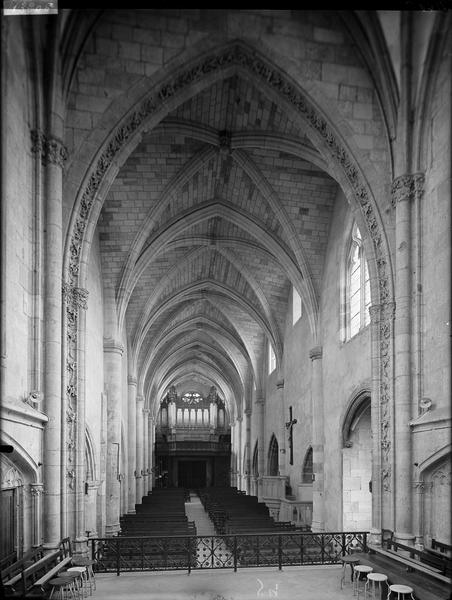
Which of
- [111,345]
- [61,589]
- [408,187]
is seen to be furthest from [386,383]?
[111,345]

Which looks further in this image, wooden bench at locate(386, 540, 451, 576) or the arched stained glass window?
the arched stained glass window

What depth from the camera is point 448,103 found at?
11586 mm

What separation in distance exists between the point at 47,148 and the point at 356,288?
9.93m

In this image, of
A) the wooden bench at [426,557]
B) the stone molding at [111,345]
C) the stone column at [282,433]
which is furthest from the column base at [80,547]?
the stone column at [282,433]

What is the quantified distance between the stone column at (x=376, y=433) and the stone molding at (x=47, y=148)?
7.28m

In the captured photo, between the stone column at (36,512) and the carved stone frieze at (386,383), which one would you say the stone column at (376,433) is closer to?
the carved stone frieze at (386,383)

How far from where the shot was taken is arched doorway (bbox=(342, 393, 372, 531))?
18.1 meters

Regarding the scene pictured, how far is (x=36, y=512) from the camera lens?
11172 millimetres

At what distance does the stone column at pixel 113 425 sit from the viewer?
803 inches

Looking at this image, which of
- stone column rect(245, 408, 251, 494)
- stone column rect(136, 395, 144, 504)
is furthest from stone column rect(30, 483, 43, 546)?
stone column rect(245, 408, 251, 494)

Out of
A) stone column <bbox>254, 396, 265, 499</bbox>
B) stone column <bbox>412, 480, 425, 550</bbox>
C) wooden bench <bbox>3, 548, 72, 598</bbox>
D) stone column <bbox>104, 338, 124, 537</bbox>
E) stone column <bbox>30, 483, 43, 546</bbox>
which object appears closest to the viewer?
wooden bench <bbox>3, 548, 72, 598</bbox>

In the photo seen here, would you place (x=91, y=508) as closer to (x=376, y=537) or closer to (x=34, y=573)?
(x=34, y=573)

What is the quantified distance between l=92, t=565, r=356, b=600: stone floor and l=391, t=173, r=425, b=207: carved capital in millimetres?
7745

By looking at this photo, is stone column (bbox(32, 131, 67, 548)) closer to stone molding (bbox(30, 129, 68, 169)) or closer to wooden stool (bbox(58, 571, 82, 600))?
stone molding (bbox(30, 129, 68, 169))
